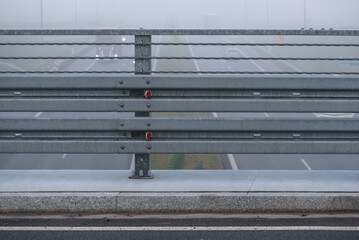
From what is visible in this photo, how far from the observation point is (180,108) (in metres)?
5.45

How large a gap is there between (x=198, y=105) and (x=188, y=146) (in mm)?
390

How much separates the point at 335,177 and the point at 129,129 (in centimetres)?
204

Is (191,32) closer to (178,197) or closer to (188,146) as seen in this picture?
(188,146)

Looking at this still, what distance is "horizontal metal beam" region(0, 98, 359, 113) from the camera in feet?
17.8

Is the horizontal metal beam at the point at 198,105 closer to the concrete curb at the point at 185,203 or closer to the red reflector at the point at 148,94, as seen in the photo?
the red reflector at the point at 148,94

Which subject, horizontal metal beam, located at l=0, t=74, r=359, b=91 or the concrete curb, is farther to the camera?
horizontal metal beam, located at l=0, t=74, r=359, b=91
